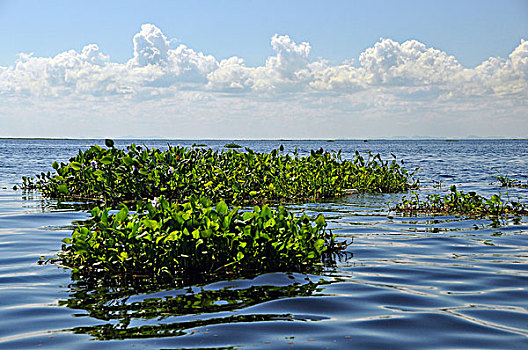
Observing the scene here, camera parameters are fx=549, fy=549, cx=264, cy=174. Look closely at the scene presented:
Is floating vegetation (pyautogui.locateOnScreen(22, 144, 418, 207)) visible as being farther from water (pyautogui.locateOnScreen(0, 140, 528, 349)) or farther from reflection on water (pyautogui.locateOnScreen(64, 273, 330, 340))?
reflection on water (pyautogui.locateOnScreen(64, 273, 330, 340))

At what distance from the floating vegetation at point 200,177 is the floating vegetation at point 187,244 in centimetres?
608

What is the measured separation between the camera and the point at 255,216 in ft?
24.8

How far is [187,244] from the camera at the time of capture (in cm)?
713

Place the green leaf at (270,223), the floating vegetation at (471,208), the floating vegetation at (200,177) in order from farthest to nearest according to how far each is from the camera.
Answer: the floating vegetation at (200,177), the floating vegetation at (471,208), the green leaf at (270,223)

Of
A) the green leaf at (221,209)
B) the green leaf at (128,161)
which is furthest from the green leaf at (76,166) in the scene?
the green leaf at (221,209)

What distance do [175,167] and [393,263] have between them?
856 centimetres

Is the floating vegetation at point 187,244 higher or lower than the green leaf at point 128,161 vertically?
lower

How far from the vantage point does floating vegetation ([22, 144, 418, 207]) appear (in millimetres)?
15164

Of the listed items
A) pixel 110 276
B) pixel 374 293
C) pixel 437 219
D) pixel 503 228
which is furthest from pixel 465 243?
pixel 110 276

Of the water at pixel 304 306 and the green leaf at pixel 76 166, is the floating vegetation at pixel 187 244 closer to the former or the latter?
the water at pixel 304 306

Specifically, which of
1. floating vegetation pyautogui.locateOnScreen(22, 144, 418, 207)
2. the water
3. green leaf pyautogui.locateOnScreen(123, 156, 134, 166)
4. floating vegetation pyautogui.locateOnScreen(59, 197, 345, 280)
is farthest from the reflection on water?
green leaf pyautogui.locateOnScreen(123, 156, 134, 166)

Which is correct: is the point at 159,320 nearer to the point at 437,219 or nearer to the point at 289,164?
the point at 437,219

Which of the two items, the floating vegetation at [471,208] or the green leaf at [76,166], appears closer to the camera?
the floating vegetation at [471,208]

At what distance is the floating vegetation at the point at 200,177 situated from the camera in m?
15.2
